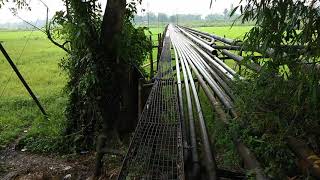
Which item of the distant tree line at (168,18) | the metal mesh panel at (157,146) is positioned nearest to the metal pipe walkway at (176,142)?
the metal mesh panel at (157,146)

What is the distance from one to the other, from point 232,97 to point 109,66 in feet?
7.40

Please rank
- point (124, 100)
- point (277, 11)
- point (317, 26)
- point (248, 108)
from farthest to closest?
point (124, 100)
point (248, 108)
point (277, 11)
point (317, 26)

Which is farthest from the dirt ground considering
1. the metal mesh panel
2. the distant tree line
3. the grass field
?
the distant tree line

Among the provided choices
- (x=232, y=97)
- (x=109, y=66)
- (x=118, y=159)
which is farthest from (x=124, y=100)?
(x=232, y=97)

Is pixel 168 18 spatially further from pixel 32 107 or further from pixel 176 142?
pixel 176 142

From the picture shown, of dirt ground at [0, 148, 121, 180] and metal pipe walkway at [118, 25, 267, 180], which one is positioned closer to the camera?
metal pipe walkway at [118, 25, 267, 180]

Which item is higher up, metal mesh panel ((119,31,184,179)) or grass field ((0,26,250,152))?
metal mesh panel ((119,31,184,179))

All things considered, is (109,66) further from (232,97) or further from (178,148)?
(178,148)

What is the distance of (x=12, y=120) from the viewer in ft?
21.4

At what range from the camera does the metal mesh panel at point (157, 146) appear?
2.31 m

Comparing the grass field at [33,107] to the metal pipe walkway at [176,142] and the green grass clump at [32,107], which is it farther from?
the metal pipe walkway at [176,142]

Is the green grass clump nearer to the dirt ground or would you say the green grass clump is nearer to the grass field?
the grass field

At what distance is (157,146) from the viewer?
102 inches

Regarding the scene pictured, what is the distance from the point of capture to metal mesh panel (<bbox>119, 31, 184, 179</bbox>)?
7.57ft
